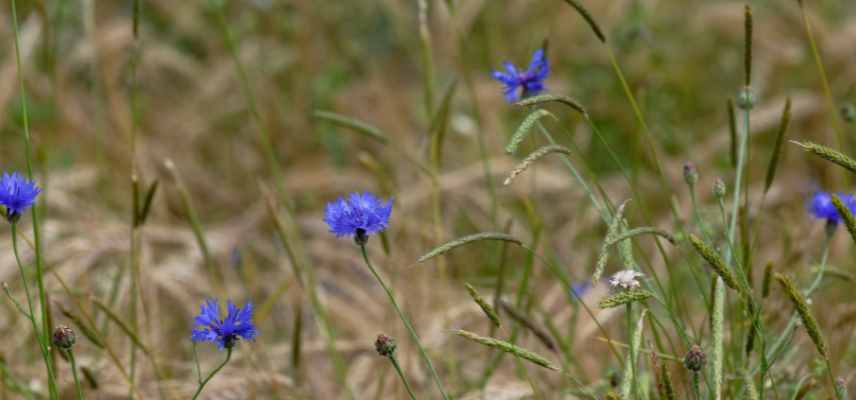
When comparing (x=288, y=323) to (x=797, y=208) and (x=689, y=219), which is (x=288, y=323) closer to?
(x=689, y=219)

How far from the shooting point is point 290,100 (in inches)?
164

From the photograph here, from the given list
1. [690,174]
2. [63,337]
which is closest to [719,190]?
[690,174]

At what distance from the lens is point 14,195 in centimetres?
150

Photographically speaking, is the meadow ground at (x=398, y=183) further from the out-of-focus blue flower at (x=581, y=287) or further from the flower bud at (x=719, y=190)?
the flower bud at (x=719, y=190)

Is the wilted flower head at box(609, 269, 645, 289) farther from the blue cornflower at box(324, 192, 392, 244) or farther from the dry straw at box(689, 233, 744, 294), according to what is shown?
the blue cornflower at box(324, 192, 392, 244)

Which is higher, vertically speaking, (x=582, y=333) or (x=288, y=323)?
(x=288, y=323)

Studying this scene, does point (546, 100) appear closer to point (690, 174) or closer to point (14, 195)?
point (690, 174)

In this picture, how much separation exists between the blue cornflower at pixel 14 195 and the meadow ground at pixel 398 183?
0.24 m

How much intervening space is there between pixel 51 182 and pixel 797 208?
7.71ft

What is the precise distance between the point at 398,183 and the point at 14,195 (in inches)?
89.0

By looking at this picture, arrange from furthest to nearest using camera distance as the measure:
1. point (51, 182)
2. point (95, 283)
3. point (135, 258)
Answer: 1. point (51, 182)
2. point (95, 283)
3. point (135, 258)

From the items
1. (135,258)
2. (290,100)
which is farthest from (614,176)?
(135,258)

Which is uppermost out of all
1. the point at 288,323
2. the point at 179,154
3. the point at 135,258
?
the point at 179,154

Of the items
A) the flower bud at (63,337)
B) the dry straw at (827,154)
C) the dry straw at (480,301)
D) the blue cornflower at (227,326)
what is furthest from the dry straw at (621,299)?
the flower bud at (63,337)
